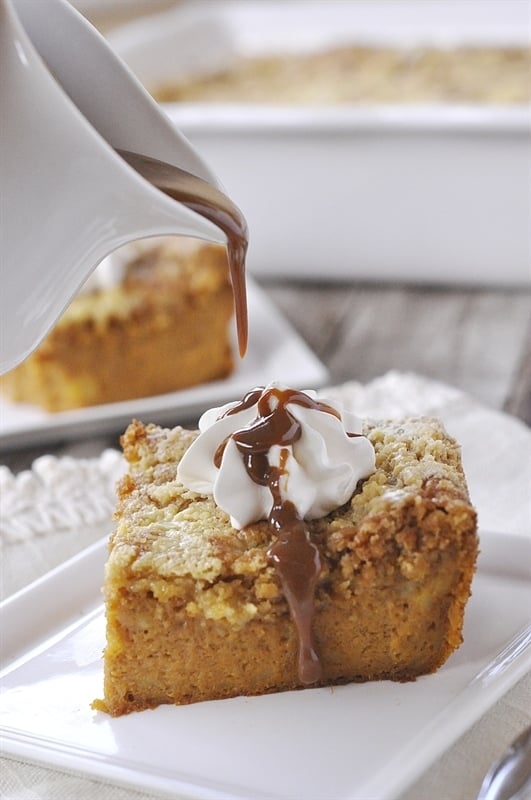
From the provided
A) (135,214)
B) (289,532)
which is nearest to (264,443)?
(289,532)

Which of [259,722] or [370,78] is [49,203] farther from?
[370,78]

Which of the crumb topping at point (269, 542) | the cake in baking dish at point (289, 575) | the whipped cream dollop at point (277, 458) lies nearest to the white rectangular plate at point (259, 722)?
the cake in baking dish at point (289, 575)

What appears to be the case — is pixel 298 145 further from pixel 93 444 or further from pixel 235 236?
pixel 235 236

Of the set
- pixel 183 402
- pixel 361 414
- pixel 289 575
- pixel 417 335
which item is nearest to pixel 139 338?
pixel 183 402

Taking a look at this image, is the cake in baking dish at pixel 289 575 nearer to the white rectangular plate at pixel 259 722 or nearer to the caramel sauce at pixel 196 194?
the white rectangular plate at pixel 259 722

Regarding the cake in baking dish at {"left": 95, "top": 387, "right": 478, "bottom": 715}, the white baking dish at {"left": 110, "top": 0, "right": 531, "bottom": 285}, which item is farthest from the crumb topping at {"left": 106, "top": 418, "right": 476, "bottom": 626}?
the white baking dish at {"left": 110, "top": 0, "right": 531, "bottom": 285}

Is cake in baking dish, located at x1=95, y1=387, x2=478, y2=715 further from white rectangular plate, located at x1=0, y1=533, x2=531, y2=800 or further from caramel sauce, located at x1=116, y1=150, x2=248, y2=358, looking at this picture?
caramel sauce, located at x1=116, y1=150, x2=248, y2=358
